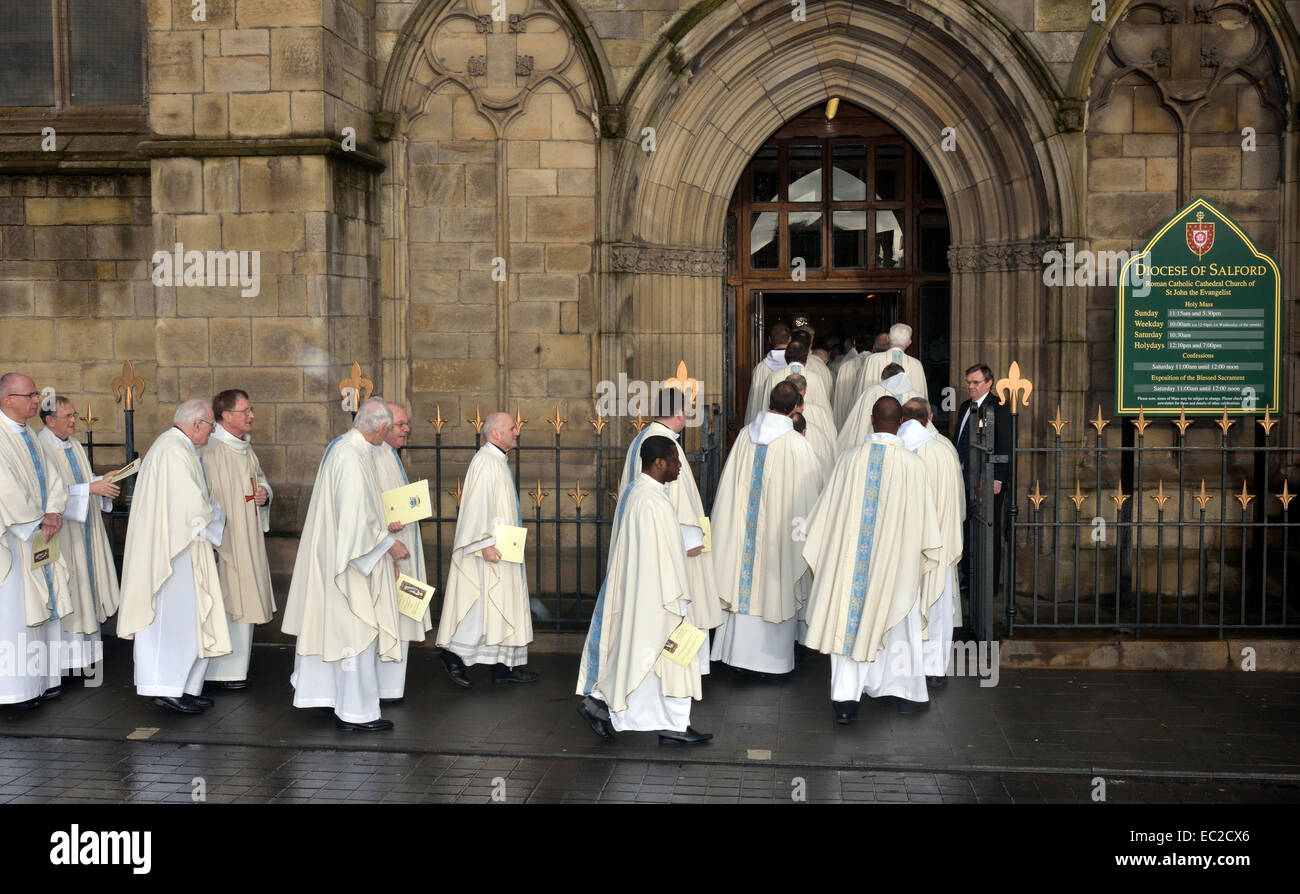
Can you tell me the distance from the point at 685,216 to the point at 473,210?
1701 mm

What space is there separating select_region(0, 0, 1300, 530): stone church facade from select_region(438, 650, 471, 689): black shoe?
6.63 feet

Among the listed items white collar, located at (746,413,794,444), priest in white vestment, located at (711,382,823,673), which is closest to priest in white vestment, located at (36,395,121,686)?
priest in white vestment, located at (711,382,823,673)

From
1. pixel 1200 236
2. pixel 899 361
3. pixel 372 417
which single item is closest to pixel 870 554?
pixel 372 417

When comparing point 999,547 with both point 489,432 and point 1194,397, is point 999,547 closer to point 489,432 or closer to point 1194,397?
point 1194,397

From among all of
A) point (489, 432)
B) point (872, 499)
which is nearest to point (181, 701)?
point (489, 432)

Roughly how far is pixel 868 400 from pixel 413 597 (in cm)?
385

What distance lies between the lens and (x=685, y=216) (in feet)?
38.1

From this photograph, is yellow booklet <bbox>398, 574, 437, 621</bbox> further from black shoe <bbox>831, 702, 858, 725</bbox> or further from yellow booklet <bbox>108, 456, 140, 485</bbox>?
black shoe <bbox>831, 702, 858, 725</bbox>

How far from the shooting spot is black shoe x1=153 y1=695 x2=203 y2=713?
8141 mm

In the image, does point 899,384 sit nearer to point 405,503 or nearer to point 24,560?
point 405,503

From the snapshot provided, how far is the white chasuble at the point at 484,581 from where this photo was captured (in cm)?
848

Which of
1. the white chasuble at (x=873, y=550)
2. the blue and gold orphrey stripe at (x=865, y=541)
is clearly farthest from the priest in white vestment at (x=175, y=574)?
the blue and gold orphrey stripe at (x=865, y=541)

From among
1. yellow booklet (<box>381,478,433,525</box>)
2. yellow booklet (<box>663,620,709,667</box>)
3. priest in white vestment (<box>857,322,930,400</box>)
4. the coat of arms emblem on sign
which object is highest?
the coat of arms emblem on sign

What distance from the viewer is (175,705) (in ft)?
26.7
